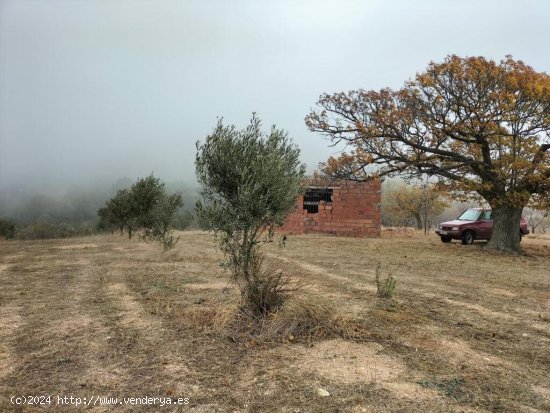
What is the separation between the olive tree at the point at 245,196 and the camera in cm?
526

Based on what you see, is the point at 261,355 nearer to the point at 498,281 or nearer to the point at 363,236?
the point at 498,281

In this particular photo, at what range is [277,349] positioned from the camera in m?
4.77

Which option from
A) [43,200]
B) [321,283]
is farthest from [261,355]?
[43,200]

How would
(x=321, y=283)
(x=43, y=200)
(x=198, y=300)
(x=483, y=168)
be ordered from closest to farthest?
(x=198, y=300) < (x=321, y=283) < (x=483, y=168) < (x=43, y=200)

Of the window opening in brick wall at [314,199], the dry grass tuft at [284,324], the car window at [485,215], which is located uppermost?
the window opening in brick wall at [314,199]

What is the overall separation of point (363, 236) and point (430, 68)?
9971 mm

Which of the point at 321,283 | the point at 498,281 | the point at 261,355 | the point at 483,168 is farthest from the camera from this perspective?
the point at 483,168

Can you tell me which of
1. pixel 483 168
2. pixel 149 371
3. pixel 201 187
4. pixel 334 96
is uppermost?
pixel 334 96

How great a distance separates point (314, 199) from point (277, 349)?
2014 cm

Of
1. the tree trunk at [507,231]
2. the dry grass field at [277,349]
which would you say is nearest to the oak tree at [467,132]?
the tree trunk at [507,231]

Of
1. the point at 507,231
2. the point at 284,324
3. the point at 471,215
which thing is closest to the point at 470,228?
the point at 471,215

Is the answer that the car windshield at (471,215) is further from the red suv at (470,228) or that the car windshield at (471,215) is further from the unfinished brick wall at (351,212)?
the unfinished brick wall at (351,212)

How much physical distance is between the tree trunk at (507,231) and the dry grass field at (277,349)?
29.6ft

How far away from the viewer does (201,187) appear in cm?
561
